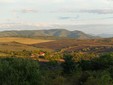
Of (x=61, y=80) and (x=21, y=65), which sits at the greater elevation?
(x=21, y=65)

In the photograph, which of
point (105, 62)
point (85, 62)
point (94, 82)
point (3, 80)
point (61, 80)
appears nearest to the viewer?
point (3, 80)

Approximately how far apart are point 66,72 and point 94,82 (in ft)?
102

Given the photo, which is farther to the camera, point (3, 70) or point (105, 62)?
point (105, 62)

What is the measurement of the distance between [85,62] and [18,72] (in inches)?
1725

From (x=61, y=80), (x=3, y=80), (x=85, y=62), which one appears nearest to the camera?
(x=3, y=80)

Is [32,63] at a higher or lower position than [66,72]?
higher

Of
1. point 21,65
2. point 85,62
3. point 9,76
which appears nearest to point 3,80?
point 9,76

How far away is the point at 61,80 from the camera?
58188 millimetres

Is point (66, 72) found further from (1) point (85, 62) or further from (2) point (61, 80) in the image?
(2) point (61, 80)

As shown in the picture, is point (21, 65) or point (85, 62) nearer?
point (21, 65)

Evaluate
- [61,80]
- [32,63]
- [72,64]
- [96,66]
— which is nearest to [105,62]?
[96,66]

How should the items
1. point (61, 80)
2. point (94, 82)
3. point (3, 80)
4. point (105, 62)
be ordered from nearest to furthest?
1. point (3, 80)
2. point (94, 82)
3. point (61, 80)
4. point (105, 62)

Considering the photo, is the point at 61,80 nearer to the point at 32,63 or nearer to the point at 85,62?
the point at 32,63

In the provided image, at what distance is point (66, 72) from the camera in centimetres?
8325
